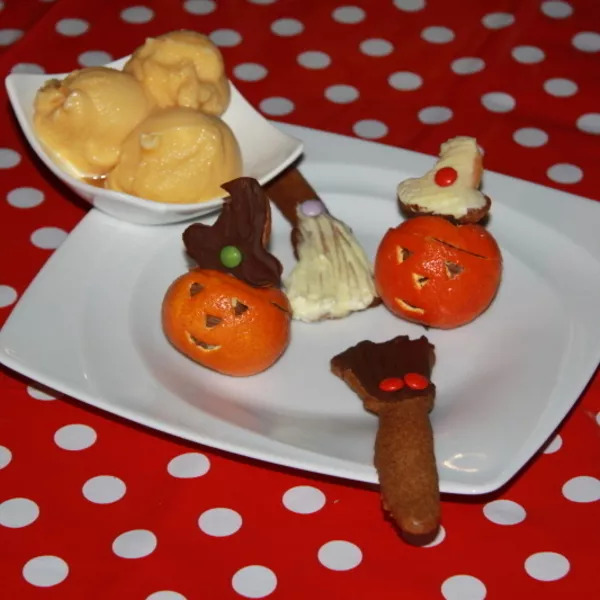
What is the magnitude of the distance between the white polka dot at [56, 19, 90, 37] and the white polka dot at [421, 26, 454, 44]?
1.41 ft

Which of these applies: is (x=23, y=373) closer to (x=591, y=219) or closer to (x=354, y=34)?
(x=591, y=219)

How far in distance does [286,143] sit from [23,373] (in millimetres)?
392

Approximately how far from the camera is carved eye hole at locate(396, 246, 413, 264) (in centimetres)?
108

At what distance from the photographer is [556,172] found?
1.35 meters

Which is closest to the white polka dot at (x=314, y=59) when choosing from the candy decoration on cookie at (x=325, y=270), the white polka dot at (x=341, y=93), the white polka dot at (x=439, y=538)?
the white polka dot at (x=341, y=93)

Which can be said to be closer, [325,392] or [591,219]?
[325,392]

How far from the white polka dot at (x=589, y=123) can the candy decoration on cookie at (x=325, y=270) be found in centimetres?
38

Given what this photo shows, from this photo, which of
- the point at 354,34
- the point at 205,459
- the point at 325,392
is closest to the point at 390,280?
the point at 325,392

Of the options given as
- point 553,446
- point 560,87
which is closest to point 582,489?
point 553,446

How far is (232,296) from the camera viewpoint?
103 cm

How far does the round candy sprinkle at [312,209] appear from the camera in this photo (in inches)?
45.6

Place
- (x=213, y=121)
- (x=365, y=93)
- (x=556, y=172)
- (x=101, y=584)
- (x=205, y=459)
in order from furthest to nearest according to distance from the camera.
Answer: (x=365, y=93) → (x=556, y=172) → (x=213, y=121) → (x=205, y=459) → (x=101, y=584)

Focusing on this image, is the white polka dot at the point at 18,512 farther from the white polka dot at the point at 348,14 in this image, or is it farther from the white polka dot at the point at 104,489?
the white polka dot at the point at 348,14

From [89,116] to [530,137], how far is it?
51 cm
